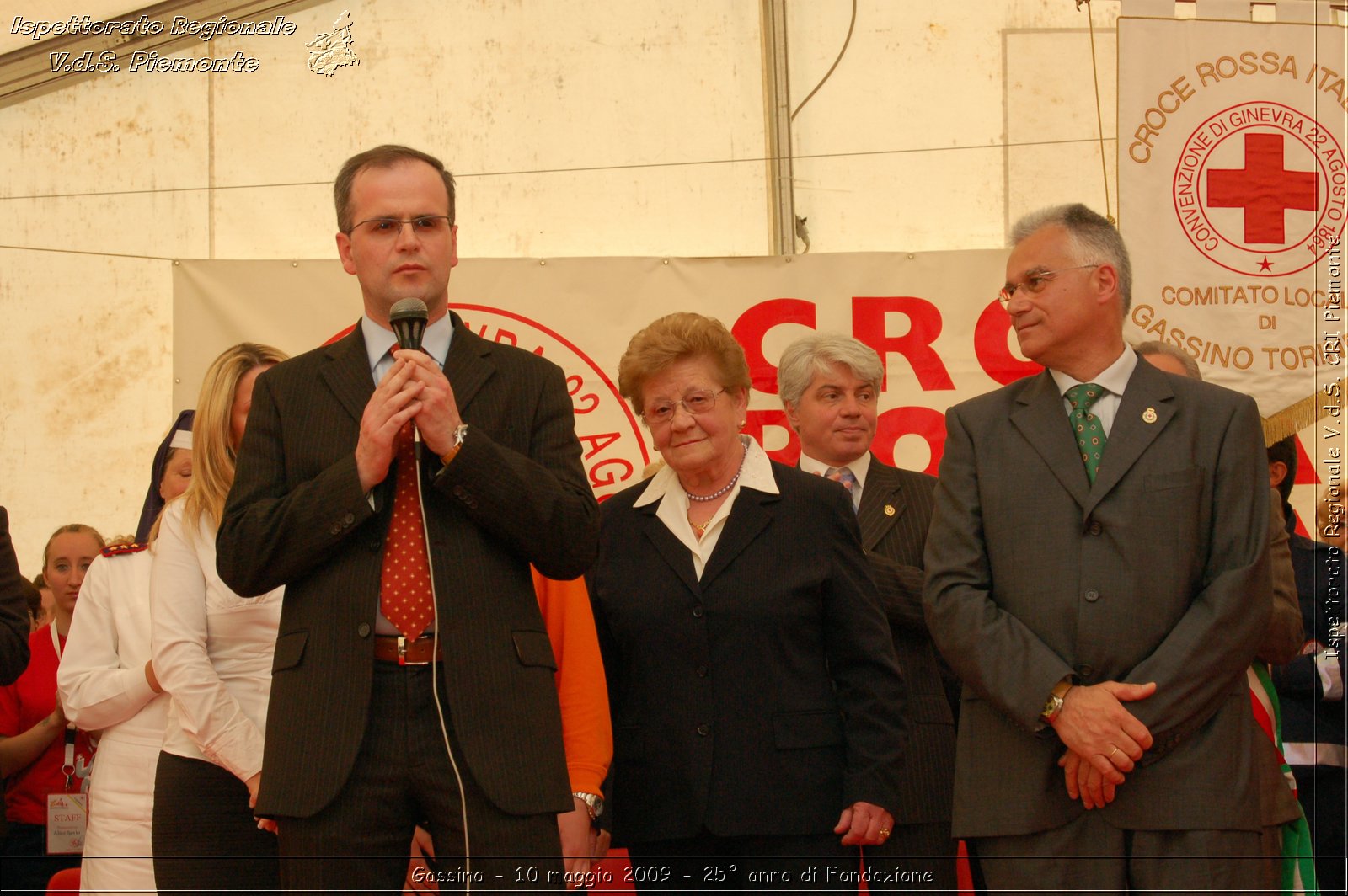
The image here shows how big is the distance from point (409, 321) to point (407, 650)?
480 mm

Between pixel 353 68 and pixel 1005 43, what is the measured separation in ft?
8.37

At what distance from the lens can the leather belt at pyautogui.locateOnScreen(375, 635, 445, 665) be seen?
1.88 m

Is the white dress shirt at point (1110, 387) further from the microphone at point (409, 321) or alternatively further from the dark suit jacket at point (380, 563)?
the microphone at point (409, 321)

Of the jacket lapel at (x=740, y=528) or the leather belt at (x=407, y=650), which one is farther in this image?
the jacket lapel at (x=740, y=528)

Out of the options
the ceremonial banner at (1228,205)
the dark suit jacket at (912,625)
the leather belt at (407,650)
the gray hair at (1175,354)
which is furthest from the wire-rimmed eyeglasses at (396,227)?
the ceremonial banner at (1228,205)

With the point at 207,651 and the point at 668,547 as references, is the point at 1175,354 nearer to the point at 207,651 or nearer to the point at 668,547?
the point at 668,547

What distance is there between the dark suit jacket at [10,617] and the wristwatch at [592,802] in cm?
123

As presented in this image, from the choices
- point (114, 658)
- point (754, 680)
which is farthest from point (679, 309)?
point (754, 680)

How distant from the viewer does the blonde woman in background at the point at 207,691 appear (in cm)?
264

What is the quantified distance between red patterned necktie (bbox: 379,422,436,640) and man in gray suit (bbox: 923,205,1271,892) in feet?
3.30

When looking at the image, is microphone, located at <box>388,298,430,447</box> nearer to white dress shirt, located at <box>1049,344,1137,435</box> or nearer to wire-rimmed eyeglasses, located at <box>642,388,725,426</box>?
wire-rimmed eyeglasses, located at <box>642,388,725,426</box>

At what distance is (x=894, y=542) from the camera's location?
3295 millimetres

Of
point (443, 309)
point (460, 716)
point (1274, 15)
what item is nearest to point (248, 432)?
point (443, 309)

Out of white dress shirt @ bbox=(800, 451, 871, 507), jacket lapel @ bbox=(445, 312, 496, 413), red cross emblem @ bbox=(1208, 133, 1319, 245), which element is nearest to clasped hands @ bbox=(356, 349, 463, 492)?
jacket lapel @ bbox=(445, 312, 496, 413)
